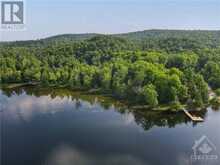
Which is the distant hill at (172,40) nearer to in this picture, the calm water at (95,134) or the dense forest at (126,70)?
the dense forest at (126,70)

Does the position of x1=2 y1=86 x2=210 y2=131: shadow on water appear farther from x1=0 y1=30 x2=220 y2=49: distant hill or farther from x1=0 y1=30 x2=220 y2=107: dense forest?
x1=0 y1=30 x2=220 y2=49: distant hill

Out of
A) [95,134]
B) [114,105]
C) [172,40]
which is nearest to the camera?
[95,134]

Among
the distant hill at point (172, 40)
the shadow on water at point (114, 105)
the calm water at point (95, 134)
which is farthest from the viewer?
the distant hill at point (172, 40)

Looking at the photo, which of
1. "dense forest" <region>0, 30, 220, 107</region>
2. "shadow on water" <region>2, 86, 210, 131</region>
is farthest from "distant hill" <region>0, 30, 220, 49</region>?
"shadow on water" <region>2, 86, 210, 131</region>

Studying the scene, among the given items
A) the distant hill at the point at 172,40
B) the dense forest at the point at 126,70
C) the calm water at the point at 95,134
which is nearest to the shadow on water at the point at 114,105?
the calm water at the point at 95,134

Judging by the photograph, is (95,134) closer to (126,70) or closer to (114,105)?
(114,105)

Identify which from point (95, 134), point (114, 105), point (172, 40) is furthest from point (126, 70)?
point (172, 40)
